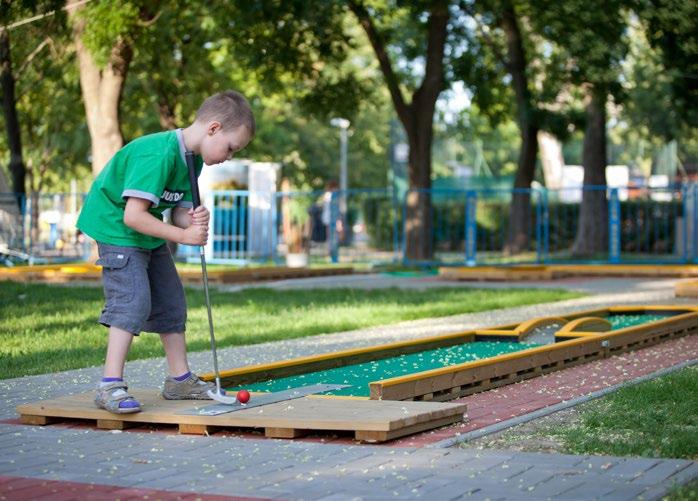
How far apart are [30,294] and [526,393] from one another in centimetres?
987

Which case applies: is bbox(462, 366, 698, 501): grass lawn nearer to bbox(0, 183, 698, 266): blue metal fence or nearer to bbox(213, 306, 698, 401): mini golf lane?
bbox(213, 306, 698, 401): mini golf lane

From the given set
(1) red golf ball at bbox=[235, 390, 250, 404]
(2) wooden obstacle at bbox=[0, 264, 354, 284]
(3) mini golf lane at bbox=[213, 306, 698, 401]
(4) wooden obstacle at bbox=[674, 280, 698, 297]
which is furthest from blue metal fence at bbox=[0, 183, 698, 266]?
(1) red golf ball at bbox=[235, 390, 250, 404]

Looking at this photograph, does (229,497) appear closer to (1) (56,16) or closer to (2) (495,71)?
(1) (56,16)

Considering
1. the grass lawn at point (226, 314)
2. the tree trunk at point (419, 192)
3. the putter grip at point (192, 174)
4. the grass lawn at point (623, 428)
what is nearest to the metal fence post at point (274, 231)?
the tree trunk at point (419, 192)

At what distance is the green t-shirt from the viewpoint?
5.99 metres

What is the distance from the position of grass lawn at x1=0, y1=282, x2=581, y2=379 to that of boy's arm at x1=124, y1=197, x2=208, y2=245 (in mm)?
2737

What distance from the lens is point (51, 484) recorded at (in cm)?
479

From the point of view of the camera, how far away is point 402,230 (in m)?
29.5

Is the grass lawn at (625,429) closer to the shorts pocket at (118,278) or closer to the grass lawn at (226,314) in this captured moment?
the shorts pocket at (118,278)

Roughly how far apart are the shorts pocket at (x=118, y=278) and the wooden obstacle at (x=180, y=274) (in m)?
12.3

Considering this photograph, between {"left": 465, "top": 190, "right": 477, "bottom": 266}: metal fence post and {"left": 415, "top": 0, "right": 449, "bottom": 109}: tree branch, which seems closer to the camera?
{"left": 465, "top": 190, "right": 477, "bottom": 266}: metal fence post

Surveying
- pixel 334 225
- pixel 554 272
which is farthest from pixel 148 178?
pixel 334 225

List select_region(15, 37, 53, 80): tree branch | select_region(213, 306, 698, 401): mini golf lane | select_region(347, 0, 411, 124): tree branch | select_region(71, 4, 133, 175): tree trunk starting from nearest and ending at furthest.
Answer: select_region(213, 306, 698, 401): mini golf lane, select_region(71, 4, 133, 175): tree trunk, select_region(15, 37, 53, 80): tree branch, select_region(347, 0, 411, 124): tree branch

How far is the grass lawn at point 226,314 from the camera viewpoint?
31.9 feet
